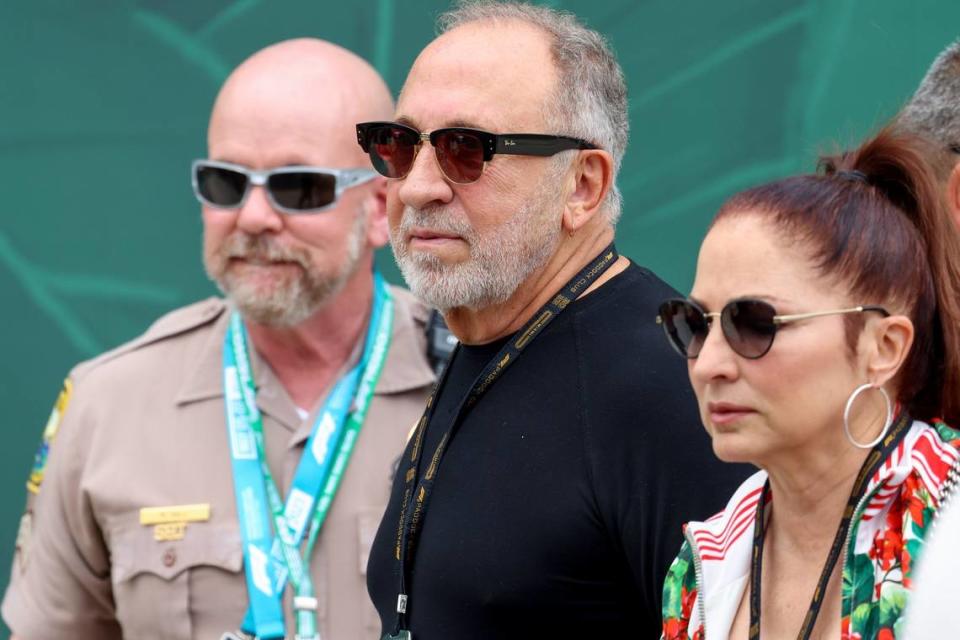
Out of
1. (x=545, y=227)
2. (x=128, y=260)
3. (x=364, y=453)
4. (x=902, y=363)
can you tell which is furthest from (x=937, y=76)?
(x=128, y=260)

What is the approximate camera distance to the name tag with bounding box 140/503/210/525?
3.98m

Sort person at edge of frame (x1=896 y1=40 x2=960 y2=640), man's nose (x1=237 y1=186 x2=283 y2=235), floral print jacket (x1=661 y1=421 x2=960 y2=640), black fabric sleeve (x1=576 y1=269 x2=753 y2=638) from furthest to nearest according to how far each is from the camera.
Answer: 1. man's nose (x1=237 y1=186 x2=283 y2=235)
2. black fabric sleeve (x1=576 y1=269 x2=753 y2=638)
3. floral print jacket (x1=661 y1=421 x2=960 y2=640)
4. person at edge of frame (x1=896 y1=40 x2=960 y2=640)

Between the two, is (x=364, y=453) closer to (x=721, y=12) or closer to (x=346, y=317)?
(x=346, y=317)

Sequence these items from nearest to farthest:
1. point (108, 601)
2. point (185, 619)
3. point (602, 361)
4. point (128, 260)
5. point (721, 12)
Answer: point (602, 361)
point (185, 619)
point (108, 601)
point (721, 12)
point (128, 260)

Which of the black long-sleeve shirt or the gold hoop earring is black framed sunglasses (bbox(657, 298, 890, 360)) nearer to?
the gold hoop earring

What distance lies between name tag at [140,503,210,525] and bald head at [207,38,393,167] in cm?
91

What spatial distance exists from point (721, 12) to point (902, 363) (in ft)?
9.19

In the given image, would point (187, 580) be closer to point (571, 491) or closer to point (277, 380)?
point (277, 380)

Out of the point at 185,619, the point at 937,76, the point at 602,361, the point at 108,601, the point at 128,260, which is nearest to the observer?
the point at 602,361

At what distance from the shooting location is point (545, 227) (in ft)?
9.48

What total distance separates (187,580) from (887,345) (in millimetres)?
2248

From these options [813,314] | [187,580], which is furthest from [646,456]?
[187,580]

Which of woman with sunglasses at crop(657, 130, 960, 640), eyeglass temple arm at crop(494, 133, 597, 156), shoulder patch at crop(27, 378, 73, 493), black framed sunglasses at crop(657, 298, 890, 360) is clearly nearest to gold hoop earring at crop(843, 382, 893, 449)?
woman with sunglasses at crop(657, 130, 960, 640)

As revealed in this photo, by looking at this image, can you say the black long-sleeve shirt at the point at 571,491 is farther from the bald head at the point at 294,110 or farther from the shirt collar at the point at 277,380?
the bald head at the point at 294,110
